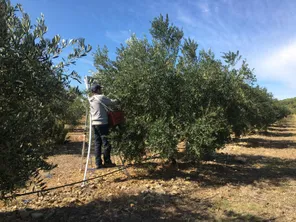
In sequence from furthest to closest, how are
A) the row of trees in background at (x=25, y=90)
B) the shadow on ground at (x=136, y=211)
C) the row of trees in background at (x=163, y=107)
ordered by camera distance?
the row of trees in background at (x=163, y=107), the shadow on ground at (x=136, y=211), the row of trees in background at (x=25, y=90)

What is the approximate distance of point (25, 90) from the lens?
2.71 m

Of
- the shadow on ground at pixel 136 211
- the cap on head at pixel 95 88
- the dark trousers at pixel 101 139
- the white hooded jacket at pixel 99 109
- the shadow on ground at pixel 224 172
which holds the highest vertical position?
the cap on head at pixel 95 88

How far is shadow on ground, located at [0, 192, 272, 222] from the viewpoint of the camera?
12.2ft

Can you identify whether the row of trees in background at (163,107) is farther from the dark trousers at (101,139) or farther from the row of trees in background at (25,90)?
the row of trees in background at (25,90)

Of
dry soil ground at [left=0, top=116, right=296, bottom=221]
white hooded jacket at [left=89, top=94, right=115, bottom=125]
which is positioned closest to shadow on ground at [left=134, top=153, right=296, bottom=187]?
dry soil ground at [left=0, top=116, right=296, bottom=221]

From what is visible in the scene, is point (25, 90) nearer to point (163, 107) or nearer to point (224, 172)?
point (163, 107)

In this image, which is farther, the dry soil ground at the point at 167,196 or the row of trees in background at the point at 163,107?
the row of trees in background at the point at 163,107

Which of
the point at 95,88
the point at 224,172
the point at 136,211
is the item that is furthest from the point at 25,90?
the point at 224,172

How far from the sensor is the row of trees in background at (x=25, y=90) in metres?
2.52

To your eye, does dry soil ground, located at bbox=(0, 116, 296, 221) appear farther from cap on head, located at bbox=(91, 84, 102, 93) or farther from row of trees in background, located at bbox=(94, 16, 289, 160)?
cap on head, located at bbox=(91, 84, 102, 93)

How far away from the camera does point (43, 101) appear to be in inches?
112

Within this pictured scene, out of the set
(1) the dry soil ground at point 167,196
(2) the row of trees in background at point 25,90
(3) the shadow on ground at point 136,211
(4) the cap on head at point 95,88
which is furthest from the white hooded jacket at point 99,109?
(2) the row of trees in background at point 25,90

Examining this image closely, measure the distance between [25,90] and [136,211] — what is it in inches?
95.3

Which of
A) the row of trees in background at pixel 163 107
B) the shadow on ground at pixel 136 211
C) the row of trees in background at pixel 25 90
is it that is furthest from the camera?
the row of trees in background at pixel 163 107
